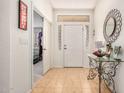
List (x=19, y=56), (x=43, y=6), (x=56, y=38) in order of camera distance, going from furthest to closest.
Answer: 1. (x=56, y=38)
2. (x=43, y=6)
3. (x=19, y=56)

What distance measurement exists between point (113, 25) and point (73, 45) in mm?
3681

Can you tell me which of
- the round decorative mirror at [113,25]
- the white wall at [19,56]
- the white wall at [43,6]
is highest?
the white wall at [43,6]

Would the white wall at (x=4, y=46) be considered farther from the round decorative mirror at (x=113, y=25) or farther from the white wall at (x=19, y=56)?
the round decorative mirror at (x=113, y=25)

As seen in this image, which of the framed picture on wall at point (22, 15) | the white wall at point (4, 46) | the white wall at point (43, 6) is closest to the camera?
the white wall at point (4, 46)

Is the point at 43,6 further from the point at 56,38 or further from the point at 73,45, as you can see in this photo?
the point at 73,45

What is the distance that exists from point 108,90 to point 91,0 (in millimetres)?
3280

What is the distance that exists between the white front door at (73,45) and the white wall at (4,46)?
5135 millimetres

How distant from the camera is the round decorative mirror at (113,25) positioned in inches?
141

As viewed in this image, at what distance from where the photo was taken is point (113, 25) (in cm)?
394

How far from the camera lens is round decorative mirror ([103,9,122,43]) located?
3.58m

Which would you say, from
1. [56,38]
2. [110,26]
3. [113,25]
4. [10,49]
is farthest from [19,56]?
[56,38]

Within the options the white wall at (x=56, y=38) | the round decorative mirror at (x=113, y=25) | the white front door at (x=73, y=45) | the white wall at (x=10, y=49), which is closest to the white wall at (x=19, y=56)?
the white wall at (x=10, y=49)

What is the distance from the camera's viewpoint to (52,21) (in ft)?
24.1

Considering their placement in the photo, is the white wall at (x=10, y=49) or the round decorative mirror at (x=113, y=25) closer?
the white wall at (x=10, y=49)
